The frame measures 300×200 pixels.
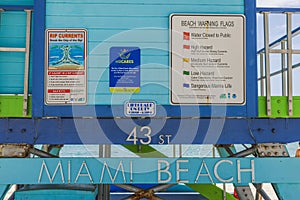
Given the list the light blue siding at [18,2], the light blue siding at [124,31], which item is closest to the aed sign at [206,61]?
the light blue siding at [124,31]

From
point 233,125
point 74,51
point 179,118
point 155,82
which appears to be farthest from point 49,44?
point 233,125

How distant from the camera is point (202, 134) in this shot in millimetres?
4539

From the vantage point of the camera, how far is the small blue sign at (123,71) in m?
4.41

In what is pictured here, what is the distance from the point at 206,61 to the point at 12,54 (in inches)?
86.6

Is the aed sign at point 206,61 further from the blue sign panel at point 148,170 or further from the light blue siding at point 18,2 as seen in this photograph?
the light blue siding at point 18,2

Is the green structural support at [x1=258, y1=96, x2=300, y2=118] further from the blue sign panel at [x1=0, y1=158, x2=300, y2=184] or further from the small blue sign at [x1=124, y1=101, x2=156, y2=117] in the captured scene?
the small blue sign at [x1=124, y1=101, x2=156, y2=117]

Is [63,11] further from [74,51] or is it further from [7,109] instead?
[7,109]

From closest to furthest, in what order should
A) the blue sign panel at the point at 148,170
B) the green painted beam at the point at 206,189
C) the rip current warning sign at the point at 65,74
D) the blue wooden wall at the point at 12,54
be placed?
the blue sign panel at the point at 148,170 < the rip current warning sign at the point at 65,74 < the blue wooden wall at the point at 12,54 < the green painted beam at the point at 206,189

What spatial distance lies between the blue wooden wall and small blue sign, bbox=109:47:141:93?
3.21 feet

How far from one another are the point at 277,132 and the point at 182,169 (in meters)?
1.22

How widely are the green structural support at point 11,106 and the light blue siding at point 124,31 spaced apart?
80cm

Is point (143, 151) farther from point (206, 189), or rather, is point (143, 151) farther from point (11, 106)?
point (11, 106)

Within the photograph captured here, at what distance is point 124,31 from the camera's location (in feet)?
14.7

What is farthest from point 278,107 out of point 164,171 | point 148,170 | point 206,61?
point 148,170
